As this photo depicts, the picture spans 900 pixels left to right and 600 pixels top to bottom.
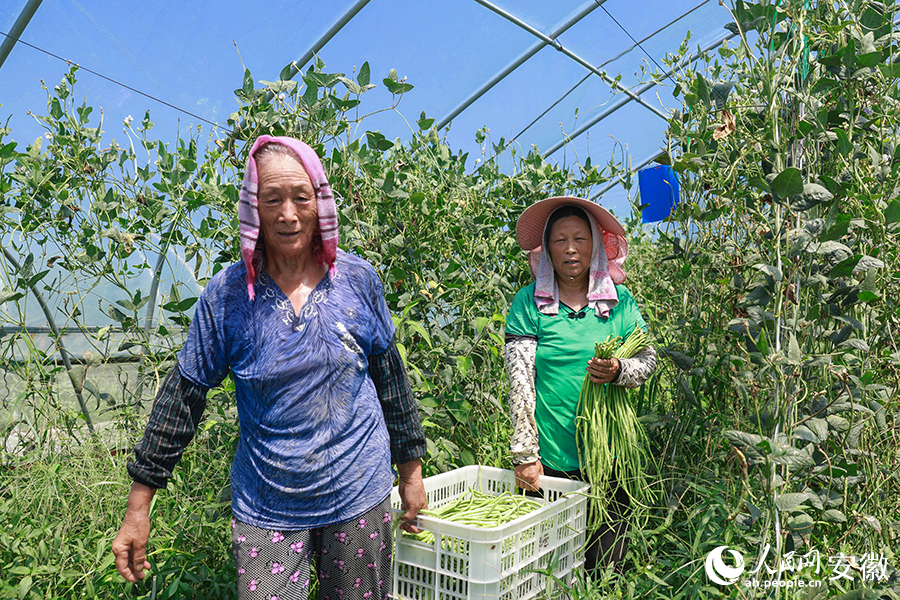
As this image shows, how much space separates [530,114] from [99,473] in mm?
5263

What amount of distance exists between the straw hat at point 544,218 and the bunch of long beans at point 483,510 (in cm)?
86

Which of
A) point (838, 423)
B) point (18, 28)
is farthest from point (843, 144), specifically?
point (18, 28)

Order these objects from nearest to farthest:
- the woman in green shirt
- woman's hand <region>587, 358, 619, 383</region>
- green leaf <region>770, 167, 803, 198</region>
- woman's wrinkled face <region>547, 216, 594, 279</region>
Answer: green leaf <region>770, 167, 803, 198</region>
woman's hand <region>587, 358, 619, 383</region>
the woman in green shirt
woman's wrinkled face <region>547, 216, 594, 279</region>

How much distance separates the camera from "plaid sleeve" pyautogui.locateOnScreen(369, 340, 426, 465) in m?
1.73

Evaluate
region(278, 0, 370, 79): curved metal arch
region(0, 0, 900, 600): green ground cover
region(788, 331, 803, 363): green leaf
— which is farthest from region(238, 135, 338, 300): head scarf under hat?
region(278, 0, 370, 79): curved metal arch

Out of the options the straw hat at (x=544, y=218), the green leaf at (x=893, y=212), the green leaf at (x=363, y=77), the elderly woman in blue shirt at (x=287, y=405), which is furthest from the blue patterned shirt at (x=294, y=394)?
the green leaf at (x=893, y=212)

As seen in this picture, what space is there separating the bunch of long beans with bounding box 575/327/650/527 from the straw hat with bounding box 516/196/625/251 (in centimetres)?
39

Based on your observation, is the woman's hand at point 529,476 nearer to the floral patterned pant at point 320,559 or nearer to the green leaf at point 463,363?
the green leaf at point 463,363

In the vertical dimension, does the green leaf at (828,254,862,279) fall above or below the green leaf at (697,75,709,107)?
below

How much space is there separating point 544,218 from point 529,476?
891mm

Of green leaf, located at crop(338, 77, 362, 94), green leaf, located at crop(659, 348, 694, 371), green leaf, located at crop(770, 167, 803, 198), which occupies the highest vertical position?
green leaf, located at crop(338, 77, 362, 94)

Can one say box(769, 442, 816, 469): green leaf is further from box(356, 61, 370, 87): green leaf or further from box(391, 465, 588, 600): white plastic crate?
box(356, 61, 370, 87): green leaf

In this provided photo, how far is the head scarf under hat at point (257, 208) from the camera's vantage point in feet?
4.96

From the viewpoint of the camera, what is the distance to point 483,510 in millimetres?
1937
